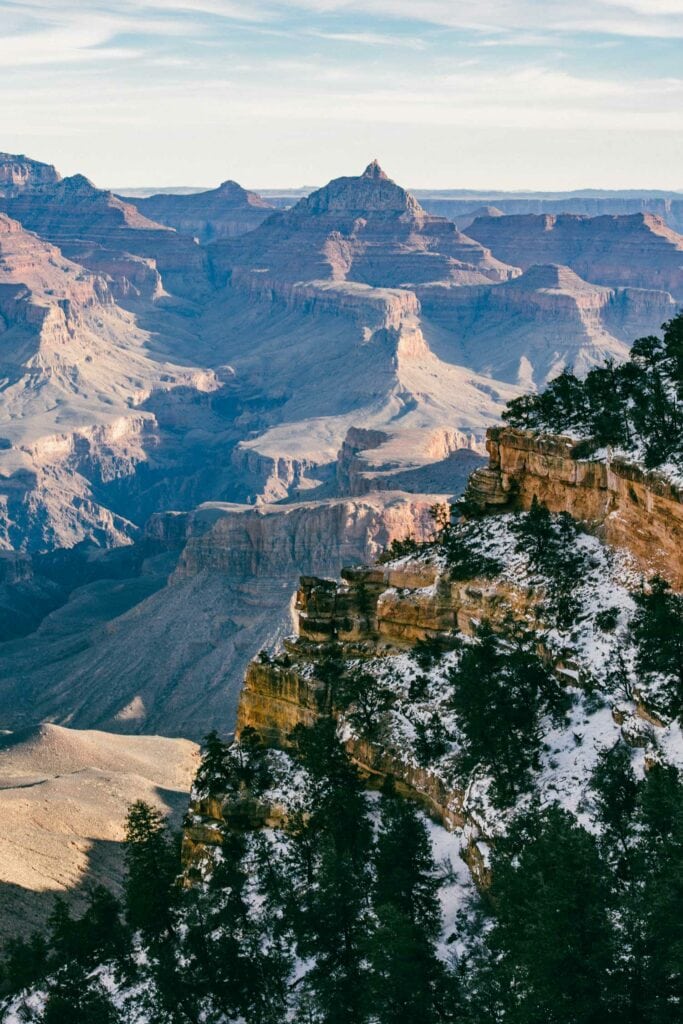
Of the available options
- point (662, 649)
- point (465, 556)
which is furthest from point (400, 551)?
A: point (662, 649)

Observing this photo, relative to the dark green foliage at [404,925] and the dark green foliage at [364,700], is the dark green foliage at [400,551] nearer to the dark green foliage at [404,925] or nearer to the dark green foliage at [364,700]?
the dark green foliage at [364,700]

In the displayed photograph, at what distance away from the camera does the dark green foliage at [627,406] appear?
205 ft

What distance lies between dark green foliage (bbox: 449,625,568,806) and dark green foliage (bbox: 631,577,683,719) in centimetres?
359

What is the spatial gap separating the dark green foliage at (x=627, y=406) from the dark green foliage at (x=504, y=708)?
962cm

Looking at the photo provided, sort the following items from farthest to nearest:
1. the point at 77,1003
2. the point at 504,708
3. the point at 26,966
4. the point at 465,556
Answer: the point at 465,556 → the point at 26,966 → the point at 504,708 → the point at 77,1003

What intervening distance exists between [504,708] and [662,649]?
6.36 metres

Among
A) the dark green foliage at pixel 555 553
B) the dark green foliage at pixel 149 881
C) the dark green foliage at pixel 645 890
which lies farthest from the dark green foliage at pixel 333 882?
the dark green foliage at pixel 555 553

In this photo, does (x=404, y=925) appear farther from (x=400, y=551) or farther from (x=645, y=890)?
(x=400, y=551)

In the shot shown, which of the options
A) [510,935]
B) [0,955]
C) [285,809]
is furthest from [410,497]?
Result: [510,935]

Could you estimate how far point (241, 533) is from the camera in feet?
586

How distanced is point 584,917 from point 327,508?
13388cm

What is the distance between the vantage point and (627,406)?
67.0 metres

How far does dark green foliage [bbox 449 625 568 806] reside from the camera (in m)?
55.9

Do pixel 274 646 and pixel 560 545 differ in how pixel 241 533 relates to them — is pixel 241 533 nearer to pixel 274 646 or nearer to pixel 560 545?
pixel 274 646
